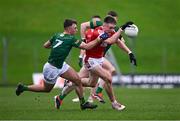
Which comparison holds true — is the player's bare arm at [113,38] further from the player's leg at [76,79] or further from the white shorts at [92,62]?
the player's leg at [76,79]

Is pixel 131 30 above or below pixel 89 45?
above

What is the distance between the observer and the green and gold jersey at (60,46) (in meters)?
17.8

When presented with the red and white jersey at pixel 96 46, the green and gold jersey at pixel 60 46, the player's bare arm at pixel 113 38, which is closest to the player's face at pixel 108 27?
the red and white jersey at pixel 96 46

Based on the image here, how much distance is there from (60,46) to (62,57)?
274mm

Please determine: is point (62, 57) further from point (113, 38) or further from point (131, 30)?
point (131, 30)

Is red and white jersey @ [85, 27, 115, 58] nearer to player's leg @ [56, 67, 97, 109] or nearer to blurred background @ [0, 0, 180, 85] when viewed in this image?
player's leg @ [56, 67, 97, 109]

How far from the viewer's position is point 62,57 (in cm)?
1803

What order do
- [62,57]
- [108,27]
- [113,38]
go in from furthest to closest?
[108,27], [62,57], [113,38]

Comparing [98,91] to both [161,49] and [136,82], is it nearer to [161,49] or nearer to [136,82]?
[136,82]

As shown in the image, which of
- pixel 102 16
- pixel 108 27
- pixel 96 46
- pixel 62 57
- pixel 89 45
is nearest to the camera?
pixel 89 45

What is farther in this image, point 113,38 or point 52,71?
point 52,71

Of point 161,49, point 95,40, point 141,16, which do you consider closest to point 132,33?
point 95,40

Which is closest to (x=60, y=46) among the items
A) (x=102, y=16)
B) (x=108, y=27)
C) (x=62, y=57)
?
(x=62, y=57)

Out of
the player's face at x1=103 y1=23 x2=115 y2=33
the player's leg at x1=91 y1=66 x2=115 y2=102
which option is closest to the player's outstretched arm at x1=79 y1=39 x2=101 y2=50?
the player's face at x1=103 y1=23 x2=115 y2=33
